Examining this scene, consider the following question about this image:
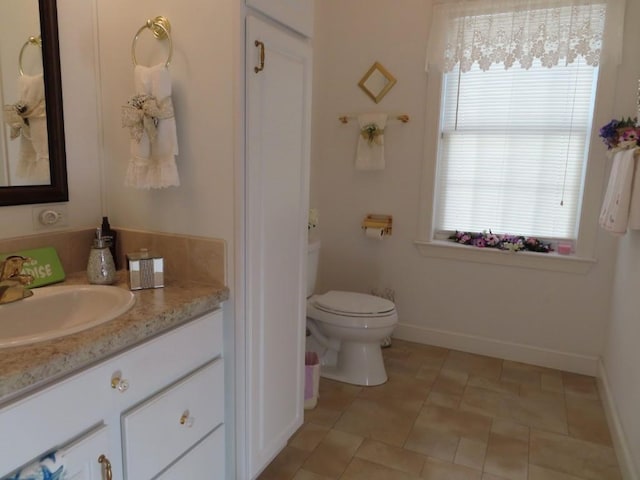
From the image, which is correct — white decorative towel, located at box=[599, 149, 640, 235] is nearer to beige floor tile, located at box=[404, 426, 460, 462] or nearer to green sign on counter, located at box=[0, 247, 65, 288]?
beige floor tile, located at box=[404, 426, 460, 462]

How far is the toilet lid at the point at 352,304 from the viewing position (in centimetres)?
258

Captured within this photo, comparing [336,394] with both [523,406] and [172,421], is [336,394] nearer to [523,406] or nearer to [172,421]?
[523,406]

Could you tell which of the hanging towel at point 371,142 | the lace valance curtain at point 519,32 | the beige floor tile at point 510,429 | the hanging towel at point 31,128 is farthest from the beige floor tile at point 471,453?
the lace valance curtain at point 519,32

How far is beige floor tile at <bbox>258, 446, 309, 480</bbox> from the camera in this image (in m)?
→ 1.84

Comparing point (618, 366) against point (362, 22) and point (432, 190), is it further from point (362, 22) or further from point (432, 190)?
point (362, 22)

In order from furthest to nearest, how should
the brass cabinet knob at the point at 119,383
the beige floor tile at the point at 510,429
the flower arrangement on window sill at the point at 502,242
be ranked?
the flower arrangement on window sill at the point at 502,242 < the beige floor tile at the point at 510,429 < the brass cabinet knob at the point at 119,383

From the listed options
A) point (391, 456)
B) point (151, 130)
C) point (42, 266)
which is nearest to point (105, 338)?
point (42, 266)

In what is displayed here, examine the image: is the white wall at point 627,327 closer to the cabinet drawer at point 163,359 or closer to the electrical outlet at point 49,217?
the cabinet drawer at point 163,359

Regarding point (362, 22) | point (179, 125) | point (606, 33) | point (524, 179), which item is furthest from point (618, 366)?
point (362, 22)

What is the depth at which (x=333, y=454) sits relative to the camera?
199cm

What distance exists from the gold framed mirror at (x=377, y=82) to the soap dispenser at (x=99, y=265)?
2208 mm

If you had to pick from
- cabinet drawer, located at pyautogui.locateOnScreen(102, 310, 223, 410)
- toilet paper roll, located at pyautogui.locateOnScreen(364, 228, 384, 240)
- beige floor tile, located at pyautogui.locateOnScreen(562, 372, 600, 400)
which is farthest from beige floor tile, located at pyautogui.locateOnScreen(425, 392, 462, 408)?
cabinet drawer, located at pyautogui.locateOnScreen(102, 310, 223, 410)

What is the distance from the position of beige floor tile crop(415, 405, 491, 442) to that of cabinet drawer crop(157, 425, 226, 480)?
108cm

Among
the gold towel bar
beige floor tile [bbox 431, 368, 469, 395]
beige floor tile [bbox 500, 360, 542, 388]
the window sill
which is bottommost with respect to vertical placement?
beige floor tile [bbox 431, 368, 469, 395]
